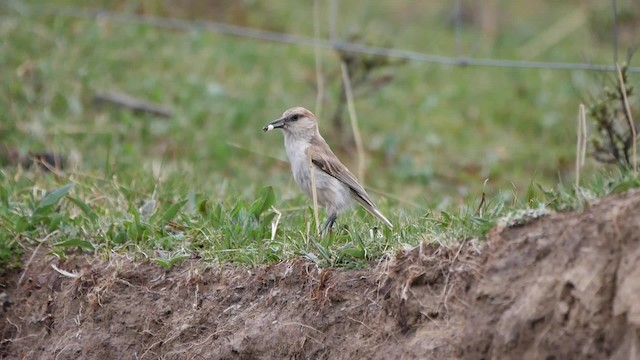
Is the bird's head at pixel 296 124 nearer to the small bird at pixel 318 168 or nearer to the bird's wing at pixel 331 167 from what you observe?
the small bird at pixel 318 168

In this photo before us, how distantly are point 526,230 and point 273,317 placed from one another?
1394 millimetres

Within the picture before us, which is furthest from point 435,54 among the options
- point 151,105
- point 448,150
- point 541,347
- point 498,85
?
point 541,347

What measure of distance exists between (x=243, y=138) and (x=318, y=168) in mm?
3360

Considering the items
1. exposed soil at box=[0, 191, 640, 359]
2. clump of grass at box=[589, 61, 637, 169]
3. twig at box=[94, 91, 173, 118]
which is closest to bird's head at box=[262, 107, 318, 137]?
exposed soil at box=[0, 191, 640, 359]

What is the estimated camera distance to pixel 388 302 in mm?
4680

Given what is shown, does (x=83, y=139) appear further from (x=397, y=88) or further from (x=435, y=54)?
(x=435, y=54)

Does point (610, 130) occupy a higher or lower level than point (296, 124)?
higher

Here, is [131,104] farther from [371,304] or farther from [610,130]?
[371,304]

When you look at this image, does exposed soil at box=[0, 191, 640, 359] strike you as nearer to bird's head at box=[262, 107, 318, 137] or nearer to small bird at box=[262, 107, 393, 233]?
small bird at box=[262, 107, 393, 233]

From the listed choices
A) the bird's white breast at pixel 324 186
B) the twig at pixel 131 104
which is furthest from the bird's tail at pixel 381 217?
the twig at pixel 131 104

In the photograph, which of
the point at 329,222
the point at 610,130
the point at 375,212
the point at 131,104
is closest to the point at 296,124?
the point at 375,212

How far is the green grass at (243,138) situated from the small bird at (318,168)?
15 centimetres

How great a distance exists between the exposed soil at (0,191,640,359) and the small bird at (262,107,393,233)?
127 cm

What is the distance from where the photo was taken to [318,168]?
6668mm
